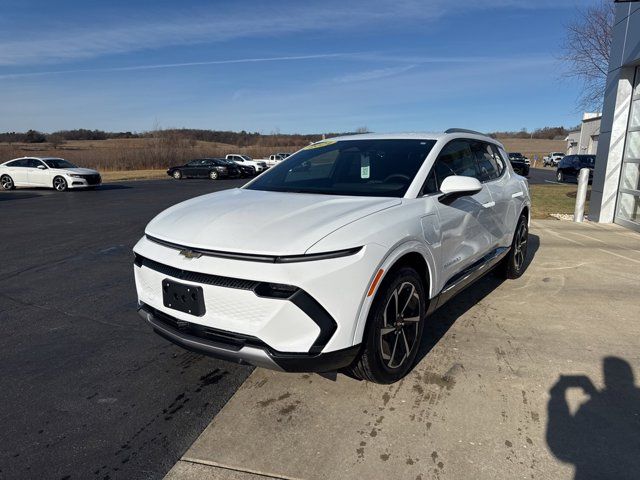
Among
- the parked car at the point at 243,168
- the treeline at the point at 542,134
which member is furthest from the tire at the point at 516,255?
the treeline at the point at 542,134

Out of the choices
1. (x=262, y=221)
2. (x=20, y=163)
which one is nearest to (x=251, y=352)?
(x=262, y=221)

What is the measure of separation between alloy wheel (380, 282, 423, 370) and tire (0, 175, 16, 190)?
968 inches

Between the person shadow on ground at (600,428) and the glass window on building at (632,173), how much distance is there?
25.2 ft

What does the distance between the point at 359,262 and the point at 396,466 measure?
1082 millimetres

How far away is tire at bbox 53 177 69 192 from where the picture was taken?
68.3ft

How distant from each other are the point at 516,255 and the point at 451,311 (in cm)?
161

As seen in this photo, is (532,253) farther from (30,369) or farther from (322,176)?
(30,369)

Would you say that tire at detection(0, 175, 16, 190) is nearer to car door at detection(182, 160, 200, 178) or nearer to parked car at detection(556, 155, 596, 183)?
car door at detection(182, 160, 200, 178)

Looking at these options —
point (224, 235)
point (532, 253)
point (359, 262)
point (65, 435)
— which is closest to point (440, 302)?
point (359, 262)

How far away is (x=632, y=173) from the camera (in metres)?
9.69

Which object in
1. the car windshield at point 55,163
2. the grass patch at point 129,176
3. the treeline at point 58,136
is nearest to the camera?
the car windshield at point 55,163

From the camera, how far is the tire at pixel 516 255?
5395 mm

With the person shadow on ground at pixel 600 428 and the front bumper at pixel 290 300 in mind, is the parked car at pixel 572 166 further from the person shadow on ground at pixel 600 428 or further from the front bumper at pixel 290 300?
the front bumper at pixel 290 300

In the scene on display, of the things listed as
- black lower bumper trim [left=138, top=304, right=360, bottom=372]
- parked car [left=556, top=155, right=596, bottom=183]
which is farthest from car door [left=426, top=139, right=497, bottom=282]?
parked car [left=556, top=155, right=596, bottom=183]
